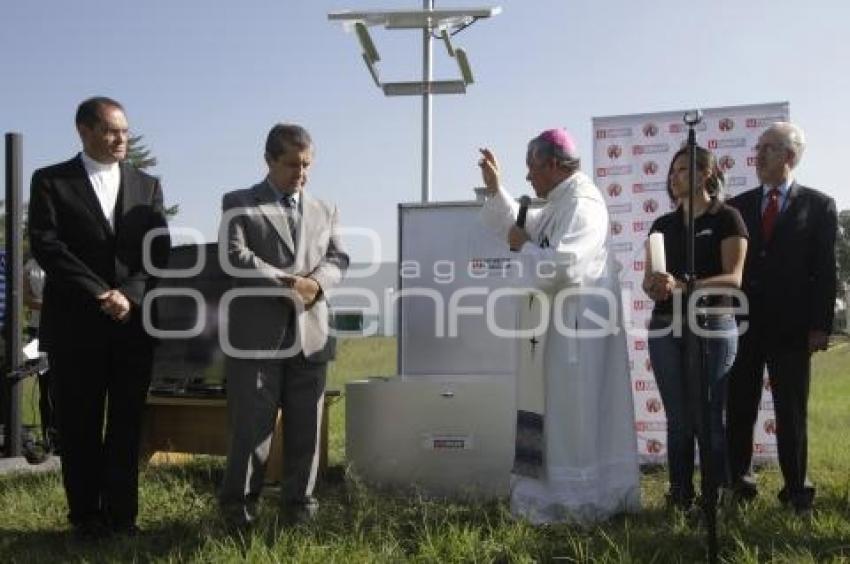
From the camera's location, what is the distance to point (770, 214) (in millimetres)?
4031

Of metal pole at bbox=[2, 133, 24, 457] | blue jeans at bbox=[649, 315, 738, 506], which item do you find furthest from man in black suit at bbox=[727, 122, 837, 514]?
metal pole at bbox=[2, 133, 24, 457]

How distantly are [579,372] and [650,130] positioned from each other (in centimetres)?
249

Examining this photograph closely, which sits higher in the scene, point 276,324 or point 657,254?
point 657,254

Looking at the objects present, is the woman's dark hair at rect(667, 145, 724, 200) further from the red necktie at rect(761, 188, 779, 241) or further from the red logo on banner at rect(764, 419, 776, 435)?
the red logo on banner at rect(764, 419, 776, 435)

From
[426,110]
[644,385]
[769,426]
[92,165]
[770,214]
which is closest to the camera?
[92,165]

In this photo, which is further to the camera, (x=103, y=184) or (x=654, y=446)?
(x=654, y=446)

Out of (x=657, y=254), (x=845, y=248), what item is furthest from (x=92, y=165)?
(x=845, y=248)

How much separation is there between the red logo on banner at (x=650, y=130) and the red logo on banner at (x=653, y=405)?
1784mm

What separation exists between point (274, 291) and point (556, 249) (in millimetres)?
1230

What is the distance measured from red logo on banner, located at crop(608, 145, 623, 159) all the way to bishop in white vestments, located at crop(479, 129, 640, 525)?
6.45ft

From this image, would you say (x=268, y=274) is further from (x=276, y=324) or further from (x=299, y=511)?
(x=299, y=511)

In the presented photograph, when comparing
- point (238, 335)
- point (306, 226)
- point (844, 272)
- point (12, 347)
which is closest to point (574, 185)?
point (306, 226)

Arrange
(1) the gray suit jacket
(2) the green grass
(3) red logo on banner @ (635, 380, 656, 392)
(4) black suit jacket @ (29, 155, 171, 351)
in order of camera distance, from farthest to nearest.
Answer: (3) red logo on banner @ (635, 380, 656, 392)
(1) the gray suit jacket
(4) black suit jacket @ (29, 155, 171, 351)
(2) the green grass

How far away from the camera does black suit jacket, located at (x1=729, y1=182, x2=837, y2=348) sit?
A: 3.88 m
